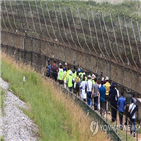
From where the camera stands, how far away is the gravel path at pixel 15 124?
12.4 m

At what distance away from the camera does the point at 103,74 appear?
70.3 feet

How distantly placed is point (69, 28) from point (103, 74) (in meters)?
5.76

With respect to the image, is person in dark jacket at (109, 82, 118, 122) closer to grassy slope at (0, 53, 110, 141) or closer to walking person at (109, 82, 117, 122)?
walking person at (109, 82, 117, 122)

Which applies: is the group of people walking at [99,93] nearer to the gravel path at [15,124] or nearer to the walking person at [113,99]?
the walking person at [113,99]

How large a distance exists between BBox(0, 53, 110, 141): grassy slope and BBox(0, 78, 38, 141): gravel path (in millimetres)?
274

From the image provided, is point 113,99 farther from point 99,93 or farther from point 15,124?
point 15,124

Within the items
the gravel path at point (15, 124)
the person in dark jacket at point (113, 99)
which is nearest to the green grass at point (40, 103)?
the gravel path at point (15, 124)

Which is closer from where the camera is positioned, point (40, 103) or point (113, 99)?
point (40, 103)

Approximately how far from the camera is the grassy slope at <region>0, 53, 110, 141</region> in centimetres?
1404

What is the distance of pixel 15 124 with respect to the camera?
1298 centimetres

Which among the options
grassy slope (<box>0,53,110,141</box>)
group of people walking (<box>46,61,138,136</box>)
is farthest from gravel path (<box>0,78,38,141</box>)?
group of people walking (<box>46,61,138,136</box>)

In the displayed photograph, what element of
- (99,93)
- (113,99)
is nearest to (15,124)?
(113,99)

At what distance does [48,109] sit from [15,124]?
3001 millimetres

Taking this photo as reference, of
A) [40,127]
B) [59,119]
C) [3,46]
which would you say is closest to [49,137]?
[40,127]
